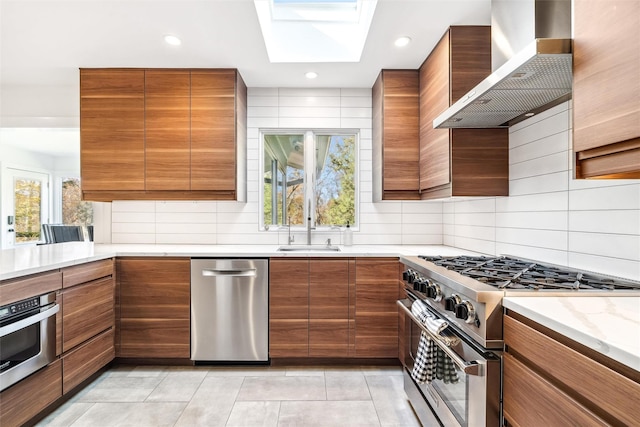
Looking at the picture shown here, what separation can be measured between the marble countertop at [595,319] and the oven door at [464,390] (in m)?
0.25

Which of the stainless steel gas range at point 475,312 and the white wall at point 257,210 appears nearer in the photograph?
the stainless steel gas range at point 475,312

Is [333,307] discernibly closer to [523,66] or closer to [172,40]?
[523,66]

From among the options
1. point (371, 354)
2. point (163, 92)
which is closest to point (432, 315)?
point (371, 354)

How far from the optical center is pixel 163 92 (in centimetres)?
270

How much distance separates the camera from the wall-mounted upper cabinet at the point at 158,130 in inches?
106

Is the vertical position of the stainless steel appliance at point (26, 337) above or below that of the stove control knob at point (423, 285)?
below

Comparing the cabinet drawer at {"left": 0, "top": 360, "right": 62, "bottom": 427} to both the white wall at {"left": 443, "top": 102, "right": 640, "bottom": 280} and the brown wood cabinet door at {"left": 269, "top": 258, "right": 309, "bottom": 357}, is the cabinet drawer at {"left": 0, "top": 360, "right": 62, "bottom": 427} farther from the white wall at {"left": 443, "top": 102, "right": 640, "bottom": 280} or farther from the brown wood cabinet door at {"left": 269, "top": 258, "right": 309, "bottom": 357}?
the white wall at {"left": 443, "top": 102, "right": 640, "bottom": 280}

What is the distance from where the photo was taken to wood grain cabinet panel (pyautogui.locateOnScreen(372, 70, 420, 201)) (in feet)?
8.96

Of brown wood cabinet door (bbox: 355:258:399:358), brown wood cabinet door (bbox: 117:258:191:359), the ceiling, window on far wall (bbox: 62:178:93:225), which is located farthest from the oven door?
window on far wall (bbox: 62:178:93:225)

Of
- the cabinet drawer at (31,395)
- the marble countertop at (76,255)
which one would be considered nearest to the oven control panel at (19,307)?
the marble countertop at (76,255)

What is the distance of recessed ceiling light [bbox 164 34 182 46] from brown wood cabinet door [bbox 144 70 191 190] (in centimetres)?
39

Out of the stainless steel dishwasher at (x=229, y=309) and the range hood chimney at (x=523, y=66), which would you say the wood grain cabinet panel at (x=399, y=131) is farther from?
the stainless steel dishwasher at (x=229, y=309)

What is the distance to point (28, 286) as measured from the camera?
1698 mm

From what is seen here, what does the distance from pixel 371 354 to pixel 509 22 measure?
222cm
